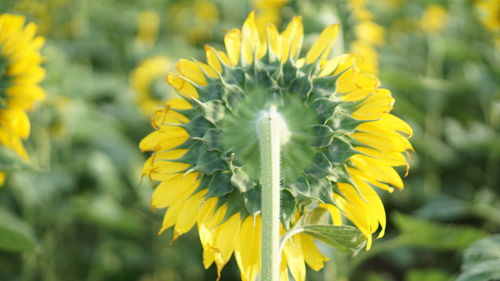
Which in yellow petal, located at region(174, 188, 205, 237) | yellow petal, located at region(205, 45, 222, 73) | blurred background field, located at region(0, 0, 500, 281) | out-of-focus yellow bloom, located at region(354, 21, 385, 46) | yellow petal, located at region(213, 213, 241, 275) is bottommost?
blurred background field, located at region(0, 0, 500, 281)

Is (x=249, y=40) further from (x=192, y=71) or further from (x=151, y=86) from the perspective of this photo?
(x=151, y=86)

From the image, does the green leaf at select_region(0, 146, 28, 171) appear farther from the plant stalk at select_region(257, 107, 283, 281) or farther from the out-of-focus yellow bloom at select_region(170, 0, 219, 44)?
the out-of-focus yellow bloom at select_region(170, 0, 219, 44)

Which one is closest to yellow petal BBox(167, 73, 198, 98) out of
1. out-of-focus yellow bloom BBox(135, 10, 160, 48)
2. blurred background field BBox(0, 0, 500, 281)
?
blurred background field BBox(0, 0, 500, 281)

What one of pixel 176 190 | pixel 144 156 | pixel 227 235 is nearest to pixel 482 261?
pixel 227 235

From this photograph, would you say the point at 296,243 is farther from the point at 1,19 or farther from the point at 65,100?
the point at 65,100

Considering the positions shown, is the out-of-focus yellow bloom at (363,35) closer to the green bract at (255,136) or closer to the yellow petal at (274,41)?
the yellow petal at (274,41)

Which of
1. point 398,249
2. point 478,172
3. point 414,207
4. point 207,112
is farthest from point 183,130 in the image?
point 478,172

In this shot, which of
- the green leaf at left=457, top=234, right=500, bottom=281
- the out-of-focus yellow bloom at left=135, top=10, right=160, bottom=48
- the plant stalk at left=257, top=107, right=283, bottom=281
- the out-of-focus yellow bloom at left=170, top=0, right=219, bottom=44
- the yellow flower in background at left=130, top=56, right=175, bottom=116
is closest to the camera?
the plant stalk at left=257, top=107, right=283, bottom=281
